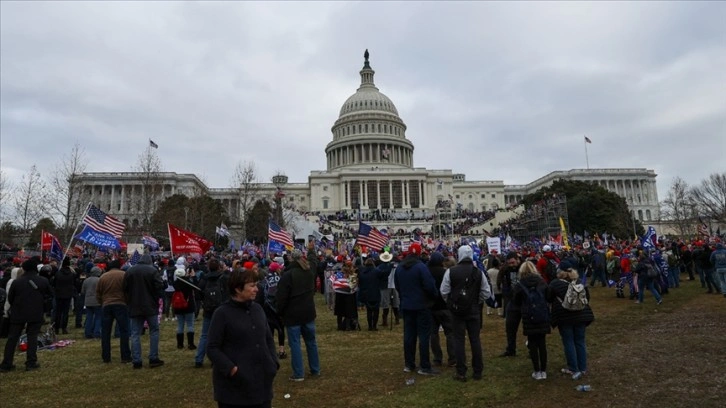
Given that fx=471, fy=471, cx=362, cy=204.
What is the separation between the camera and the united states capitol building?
94.3m

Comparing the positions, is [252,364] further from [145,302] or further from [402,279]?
[145,302]

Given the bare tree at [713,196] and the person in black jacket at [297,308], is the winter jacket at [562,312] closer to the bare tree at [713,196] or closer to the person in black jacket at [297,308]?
the person in black jacket at [297,308]

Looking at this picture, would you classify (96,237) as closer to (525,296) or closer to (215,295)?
(215,295)

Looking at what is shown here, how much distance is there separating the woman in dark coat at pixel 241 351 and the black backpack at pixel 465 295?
4.12 meters

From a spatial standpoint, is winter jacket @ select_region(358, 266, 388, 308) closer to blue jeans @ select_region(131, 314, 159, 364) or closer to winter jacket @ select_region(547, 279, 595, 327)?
blue jeans @ select_region(131, 314, 159, 364)

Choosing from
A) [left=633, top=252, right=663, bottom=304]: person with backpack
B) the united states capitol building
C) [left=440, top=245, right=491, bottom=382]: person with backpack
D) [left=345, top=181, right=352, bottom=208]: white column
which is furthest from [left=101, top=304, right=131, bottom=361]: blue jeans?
[left=345, top=181, right=352, bottom=208]: white column

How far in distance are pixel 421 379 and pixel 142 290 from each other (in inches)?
211

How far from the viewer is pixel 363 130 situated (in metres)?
111

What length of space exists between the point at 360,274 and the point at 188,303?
4466mm

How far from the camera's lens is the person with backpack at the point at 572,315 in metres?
7.44

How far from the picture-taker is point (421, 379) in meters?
7.67

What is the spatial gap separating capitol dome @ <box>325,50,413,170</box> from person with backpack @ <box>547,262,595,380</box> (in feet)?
317

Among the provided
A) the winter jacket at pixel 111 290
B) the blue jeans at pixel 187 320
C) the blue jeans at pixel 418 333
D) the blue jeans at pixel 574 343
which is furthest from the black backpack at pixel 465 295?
the winter jacket at pixel 111 290

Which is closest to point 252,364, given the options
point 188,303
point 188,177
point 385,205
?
point 188,303
